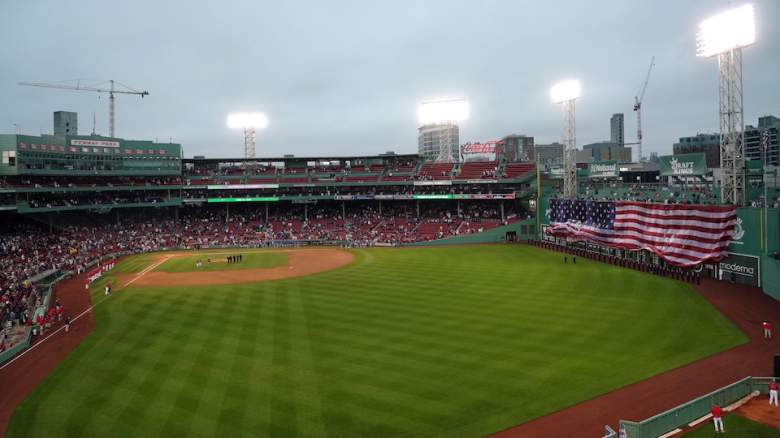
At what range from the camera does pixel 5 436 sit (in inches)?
598

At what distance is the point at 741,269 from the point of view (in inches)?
1318

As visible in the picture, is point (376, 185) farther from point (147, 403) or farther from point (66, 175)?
point (147, 403)

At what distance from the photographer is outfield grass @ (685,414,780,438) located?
1332cm

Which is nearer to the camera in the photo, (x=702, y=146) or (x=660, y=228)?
(x=660, y=228)

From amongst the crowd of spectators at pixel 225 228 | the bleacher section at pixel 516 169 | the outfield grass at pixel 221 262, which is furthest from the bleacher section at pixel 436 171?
the outfield grass at pixel 221 262

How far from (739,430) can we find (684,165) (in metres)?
34.3

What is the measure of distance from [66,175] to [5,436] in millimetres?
58683

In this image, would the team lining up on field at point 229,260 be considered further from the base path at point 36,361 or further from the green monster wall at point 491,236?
the green monster wall at point 491,236

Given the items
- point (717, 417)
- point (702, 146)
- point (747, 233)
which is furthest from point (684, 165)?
point (702, 146)


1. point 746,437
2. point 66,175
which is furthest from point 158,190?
point 746,437

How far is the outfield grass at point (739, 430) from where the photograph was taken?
13.3 metres

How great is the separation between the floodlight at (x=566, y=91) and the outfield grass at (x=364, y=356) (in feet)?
88.9

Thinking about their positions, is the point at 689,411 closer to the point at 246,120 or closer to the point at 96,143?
the point at 96,143

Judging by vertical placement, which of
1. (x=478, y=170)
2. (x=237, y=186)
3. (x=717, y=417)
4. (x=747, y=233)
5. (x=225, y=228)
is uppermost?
(x=478, y=170)
